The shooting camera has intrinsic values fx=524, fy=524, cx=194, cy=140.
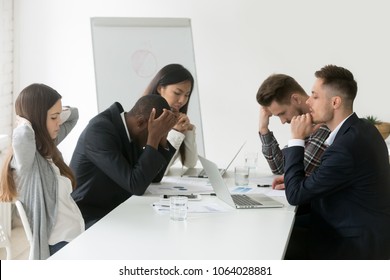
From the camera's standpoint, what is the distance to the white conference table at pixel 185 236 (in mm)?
1420

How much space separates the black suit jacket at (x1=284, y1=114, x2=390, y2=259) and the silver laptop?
0.15 meters

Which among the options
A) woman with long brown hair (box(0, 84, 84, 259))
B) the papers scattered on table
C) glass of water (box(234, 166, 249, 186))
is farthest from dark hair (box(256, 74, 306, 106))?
woman with long brown hair (box(0, 84, 84, 259))

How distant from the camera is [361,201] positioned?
1863 mm

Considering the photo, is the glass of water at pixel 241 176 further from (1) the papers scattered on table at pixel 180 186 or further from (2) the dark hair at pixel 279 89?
(2) the dark hair at pixel 279 89

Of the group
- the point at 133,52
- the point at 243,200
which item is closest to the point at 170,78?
the point at 133,52

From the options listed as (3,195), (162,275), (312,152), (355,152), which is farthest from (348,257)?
(3,195)

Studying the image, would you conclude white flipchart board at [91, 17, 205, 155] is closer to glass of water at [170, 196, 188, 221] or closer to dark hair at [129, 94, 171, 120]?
dark hair at [129, 94, 171, 120]

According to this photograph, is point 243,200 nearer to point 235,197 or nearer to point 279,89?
point 235,197

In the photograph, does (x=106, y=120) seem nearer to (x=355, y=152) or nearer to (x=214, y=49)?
(x=355, y=152)

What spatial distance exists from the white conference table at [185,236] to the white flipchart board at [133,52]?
1758 mm

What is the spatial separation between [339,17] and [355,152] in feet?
6.91

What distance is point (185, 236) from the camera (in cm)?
159

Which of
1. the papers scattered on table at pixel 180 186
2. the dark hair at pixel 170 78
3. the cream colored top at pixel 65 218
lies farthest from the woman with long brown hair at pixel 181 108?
the cream colored top at pixel 65 218

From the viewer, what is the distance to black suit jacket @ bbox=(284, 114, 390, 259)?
6.00 ft
